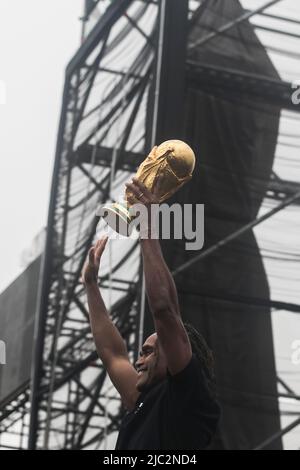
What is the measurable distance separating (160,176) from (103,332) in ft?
2.28

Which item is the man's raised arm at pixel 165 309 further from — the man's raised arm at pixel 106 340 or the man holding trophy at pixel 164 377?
the man's raised arm at pixel 106 340

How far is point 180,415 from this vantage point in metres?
4.30

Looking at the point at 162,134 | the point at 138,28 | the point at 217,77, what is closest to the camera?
the point at 162,134

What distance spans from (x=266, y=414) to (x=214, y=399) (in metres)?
6.50

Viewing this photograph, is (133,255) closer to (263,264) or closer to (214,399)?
(263,264)

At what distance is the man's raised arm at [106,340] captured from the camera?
4.80 meters

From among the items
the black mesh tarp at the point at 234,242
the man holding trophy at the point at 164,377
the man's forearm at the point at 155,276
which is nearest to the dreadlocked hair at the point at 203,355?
the man holding trophy at the point at 164,377

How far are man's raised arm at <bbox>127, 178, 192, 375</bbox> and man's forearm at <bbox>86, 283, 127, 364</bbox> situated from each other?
0.68 meters

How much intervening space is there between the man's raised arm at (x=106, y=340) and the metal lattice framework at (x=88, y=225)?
279 inches

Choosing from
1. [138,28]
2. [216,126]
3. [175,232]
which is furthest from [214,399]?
[138,28]

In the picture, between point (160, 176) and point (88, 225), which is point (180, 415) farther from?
point (88, 225)

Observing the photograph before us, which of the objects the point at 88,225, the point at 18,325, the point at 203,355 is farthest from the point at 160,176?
the point at 18,325

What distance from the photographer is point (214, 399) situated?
4375mm

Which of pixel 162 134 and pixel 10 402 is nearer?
pixel 162 134
